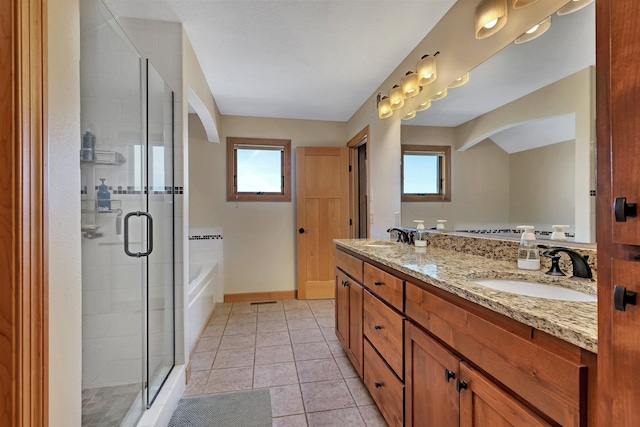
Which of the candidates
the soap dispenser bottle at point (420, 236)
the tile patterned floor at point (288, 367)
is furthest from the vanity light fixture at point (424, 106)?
the tile patterned floor at point (288, 367)

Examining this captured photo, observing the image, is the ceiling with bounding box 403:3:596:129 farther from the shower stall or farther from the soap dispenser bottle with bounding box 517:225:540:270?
the shower stall

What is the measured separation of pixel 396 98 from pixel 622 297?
2154mm

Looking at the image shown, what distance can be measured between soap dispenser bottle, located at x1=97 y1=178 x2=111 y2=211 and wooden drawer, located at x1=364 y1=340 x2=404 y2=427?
170cm

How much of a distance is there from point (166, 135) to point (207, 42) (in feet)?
2.69

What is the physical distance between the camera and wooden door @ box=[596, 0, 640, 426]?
438mm

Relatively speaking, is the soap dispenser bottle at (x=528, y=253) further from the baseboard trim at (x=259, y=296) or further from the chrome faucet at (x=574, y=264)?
A: the baseboard trim at (x=259, y=296)

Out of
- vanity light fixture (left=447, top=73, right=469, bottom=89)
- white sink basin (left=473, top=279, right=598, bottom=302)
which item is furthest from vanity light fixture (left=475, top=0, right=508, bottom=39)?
white sink basin (left=473, top=279, right=598, bottom=302)

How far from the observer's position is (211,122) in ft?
9.96

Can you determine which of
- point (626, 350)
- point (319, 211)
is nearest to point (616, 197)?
point (626, 350)

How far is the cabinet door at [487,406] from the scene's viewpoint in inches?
26.7

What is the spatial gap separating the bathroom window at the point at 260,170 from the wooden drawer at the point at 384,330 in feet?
7.89

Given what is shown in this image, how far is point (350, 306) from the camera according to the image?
6.59 feet

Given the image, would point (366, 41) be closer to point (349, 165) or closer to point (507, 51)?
point (507, 51)

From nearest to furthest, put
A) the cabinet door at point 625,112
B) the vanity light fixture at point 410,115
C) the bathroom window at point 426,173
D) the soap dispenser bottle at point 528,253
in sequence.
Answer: the cabinet door at point 625,112, the soap dispenser bottle at point 528,253, the bathroom window at point 426,173, the vanity light fixture at point 410,115
